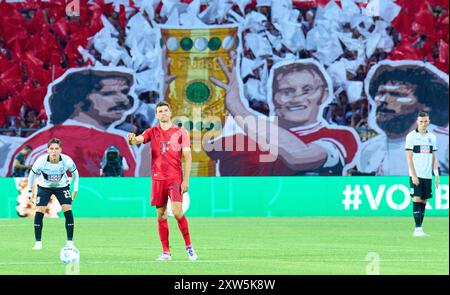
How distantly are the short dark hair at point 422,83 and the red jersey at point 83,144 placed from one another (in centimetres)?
840

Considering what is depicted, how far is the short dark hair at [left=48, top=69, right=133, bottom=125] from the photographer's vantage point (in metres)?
37.2

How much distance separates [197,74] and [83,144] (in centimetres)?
433

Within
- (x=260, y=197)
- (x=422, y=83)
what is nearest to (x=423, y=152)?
(x=260, y=197)

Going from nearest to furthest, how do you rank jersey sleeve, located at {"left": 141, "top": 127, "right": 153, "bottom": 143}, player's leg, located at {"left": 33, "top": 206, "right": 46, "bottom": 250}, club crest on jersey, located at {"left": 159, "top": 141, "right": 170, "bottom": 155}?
jersey sleeve, located at {"left": 141, "top": 127, "right": 153, "bottom": 143}, club crest on jersey, located at {"left": 159, "top": 141, "right": 170, "bottom": 155}, player's leg, located at {"left": 33, "top": 206, "right": 46, "bottom": 250}

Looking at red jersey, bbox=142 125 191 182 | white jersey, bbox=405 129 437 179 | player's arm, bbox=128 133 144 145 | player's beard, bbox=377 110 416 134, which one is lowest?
player's beard, bbox=377 110 416 134

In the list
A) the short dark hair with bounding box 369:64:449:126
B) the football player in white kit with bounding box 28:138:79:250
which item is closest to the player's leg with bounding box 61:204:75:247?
the football player in white kit with bounding box 28:138:79:250

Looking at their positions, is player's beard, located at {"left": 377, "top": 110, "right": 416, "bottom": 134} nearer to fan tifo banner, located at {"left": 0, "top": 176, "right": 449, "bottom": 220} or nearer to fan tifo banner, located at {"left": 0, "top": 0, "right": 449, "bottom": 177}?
fan tifo banner, located at {"left": 0, "top": 0, "right": 449, "bottom": 177}

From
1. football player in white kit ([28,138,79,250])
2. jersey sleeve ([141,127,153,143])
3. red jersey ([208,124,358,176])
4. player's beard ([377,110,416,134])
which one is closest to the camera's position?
jersey sleeve ([141,127,153,143])

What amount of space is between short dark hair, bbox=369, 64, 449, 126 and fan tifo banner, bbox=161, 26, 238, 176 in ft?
16.0

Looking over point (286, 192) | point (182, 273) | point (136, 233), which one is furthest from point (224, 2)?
point (182, 273)

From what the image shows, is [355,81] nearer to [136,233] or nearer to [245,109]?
[245,109]

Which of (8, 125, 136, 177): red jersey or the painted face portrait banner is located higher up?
the painted face portrait banner

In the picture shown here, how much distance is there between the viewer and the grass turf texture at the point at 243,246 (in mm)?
14219

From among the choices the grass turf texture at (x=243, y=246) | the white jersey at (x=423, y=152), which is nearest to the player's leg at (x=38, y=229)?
the grass turf texture at (x=243, y=246)
